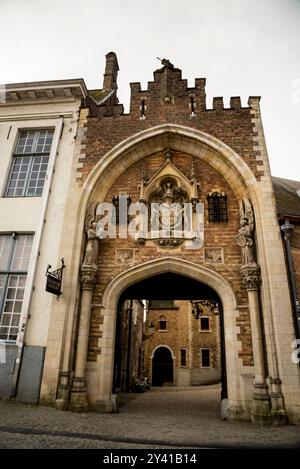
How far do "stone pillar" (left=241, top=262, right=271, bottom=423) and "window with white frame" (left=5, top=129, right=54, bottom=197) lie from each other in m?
6.87

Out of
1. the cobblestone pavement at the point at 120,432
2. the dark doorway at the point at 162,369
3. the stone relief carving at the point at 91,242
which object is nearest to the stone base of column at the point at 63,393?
the cobblestone pavement at the point at 120,432

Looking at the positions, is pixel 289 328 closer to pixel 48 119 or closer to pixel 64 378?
pixel 64 378

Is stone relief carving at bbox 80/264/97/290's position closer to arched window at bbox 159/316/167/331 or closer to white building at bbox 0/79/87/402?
white building at bbox 0/79/87/402

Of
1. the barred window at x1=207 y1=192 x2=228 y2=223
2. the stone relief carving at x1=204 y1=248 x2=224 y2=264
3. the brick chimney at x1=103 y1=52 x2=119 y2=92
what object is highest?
the brick chimney at x1=103 y1=52 x2=119 y2=92

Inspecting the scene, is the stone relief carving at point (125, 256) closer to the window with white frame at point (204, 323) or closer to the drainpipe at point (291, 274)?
the drainpipe at point (291, 274)

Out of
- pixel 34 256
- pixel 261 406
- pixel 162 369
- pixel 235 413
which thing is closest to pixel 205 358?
pixel 162 369

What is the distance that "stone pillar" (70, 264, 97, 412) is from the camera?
7.26 metres

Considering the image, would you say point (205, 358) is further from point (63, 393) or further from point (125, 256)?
point (63, 393)

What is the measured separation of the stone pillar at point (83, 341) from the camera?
7.26 metres

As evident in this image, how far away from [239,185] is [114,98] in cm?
904

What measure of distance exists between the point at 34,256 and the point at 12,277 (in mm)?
920

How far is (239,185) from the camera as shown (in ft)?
30.5

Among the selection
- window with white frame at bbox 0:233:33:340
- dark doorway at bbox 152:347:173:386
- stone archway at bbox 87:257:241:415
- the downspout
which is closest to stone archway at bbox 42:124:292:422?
stone archway at bbox 87:257:241:415

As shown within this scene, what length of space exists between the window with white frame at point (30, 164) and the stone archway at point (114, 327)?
13.6 feet
